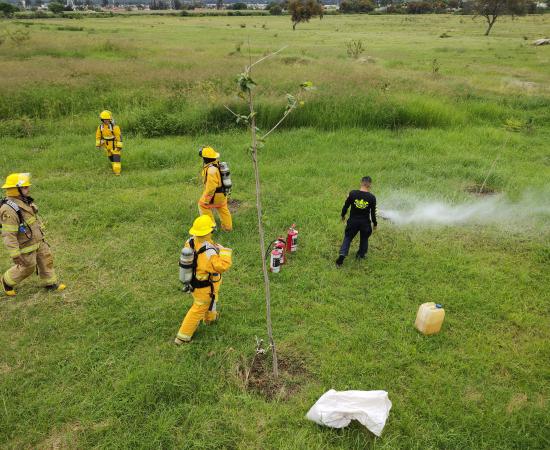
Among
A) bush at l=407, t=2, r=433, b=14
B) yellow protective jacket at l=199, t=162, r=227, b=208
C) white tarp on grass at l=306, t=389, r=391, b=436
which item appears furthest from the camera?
bush at l=407, t=2, r=433, b=14

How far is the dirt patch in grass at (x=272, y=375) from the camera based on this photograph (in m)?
4.98

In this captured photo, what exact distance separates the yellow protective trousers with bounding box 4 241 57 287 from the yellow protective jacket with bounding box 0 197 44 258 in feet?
0.43

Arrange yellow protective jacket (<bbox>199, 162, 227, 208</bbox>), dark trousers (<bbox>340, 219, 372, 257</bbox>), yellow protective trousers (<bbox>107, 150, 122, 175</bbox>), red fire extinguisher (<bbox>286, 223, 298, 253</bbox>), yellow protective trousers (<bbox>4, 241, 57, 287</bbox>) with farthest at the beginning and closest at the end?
yellow protective trousers (<bbox>107, 150, 122, 175</bbox>) → yellow protective jacket (<bbox>199, 162, 227, 208</bbox>) → red fire extinguisher (<bbox>286, 223, 298, 253</bbox>) → dark trousers (<bbox>340, 219, 372, 257</bbox>) → yellow protective trousers (<bbox>4, 241, 57, 287</bbox>)

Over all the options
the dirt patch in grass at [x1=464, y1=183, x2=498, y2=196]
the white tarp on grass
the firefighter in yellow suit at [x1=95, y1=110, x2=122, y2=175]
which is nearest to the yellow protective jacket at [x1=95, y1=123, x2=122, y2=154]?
the firefighter in yellow suit at [x1=95, y1=110, x2=122, y2=175]

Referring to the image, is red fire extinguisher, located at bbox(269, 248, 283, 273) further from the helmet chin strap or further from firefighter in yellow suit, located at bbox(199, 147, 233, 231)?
the helmet chin strap

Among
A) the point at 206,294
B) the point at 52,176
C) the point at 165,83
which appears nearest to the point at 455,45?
the point at 165,83

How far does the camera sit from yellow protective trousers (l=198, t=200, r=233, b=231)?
8.17m

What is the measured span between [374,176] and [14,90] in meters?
12.6

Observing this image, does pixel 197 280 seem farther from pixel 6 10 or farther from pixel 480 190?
pixel 6 10

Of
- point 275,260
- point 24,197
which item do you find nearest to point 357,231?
point 275,260

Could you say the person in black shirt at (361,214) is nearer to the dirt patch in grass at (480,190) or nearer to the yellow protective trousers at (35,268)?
the dirt patch in grass at (480,190)

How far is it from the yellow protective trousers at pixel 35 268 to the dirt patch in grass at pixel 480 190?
9365 mm

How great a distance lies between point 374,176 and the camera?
1100cm

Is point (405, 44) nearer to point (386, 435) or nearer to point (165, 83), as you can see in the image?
point (165, 83)
